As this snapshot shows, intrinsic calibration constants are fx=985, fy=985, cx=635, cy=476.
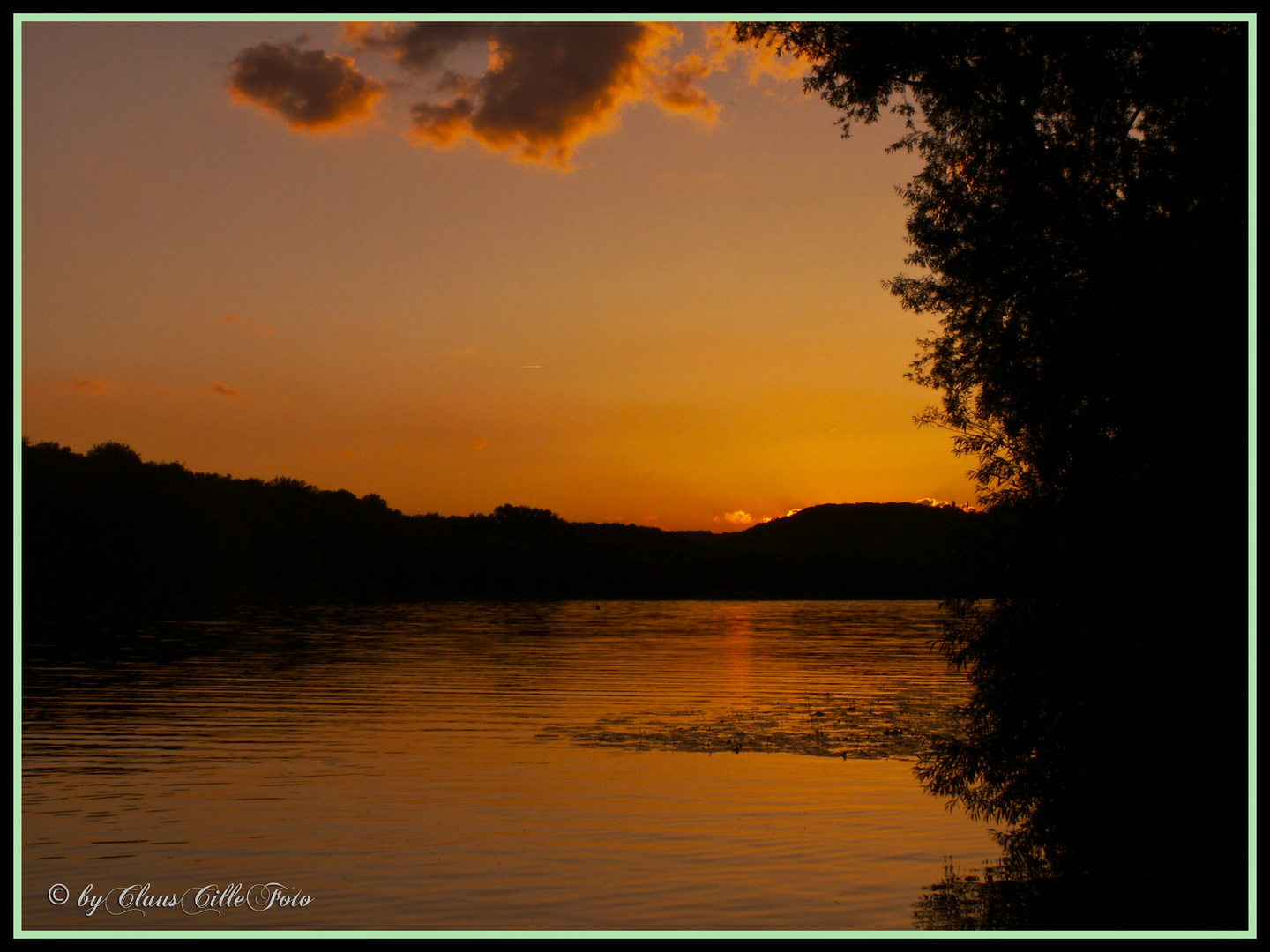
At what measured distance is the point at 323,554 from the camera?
426ft

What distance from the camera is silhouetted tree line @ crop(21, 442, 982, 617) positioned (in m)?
97.7

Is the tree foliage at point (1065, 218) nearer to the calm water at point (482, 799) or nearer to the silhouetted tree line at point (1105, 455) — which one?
the silhouetted tree line at point (1105, 455)

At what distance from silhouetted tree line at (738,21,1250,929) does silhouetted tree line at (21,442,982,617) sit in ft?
173

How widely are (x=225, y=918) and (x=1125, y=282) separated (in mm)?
14334

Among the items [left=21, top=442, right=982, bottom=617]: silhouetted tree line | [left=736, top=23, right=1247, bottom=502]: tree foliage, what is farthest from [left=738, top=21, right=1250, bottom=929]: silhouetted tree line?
[left=21, top=442, right=982, bottom=617]: silhouetted tree line

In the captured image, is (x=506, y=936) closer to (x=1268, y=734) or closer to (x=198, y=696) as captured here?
A: (x=1268, y=734)

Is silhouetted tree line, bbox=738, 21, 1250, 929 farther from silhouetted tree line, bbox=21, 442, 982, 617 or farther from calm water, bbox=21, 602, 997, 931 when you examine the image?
silhouetted tree line, bbox=21, 442, 982, 617

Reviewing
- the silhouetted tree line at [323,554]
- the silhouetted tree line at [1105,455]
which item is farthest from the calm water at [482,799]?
the silhouetted tree line at [323,554]

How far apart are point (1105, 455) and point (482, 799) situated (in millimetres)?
11450

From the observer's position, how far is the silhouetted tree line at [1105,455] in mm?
13352

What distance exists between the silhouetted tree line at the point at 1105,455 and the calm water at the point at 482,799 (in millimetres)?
1843

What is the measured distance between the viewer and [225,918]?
1165 centimetres

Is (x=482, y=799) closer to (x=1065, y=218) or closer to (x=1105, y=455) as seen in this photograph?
(x=1105, y=455)

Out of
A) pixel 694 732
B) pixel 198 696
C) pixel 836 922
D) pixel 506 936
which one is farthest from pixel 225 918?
pixel 198 696
